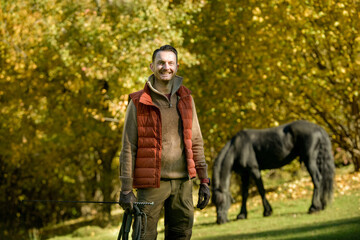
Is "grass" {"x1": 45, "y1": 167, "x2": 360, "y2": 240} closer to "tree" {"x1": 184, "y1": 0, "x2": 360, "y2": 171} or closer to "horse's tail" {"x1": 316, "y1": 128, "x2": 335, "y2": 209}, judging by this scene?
"horse's tail" {"x1": 316, "y1": 128, "x2": 335, "y2": 209}

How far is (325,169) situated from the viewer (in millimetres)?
12234

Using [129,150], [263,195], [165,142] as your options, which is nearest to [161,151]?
[165,142]

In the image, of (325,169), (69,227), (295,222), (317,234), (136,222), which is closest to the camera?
(136,222)

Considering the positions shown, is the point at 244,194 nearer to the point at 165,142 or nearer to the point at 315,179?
the point at 315,179

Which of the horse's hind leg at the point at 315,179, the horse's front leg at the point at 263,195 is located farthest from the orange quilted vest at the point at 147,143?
the horse's front leg at the point at 263,195

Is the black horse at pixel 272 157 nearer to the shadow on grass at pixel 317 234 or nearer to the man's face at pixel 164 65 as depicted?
the shadow on grass at pixel 317 234

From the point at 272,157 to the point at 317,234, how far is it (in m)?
4.55

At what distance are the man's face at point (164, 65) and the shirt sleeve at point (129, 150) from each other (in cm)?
33

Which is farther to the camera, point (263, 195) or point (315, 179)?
point (263, 195)

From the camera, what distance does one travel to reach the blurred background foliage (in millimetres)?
15008

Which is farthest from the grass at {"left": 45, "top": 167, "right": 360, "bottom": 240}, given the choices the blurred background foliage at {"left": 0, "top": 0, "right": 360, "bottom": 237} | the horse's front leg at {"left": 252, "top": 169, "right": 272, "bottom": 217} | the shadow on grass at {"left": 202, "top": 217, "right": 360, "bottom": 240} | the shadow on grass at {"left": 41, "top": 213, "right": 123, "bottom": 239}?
the shadow on grass at {"left": 41, "top": 213, "right": 123, "bottom": 239}

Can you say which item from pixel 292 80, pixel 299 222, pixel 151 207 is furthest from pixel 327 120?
pixel 151 207

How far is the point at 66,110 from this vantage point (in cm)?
1844

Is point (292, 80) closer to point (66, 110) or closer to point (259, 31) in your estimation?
point (259, 31)
